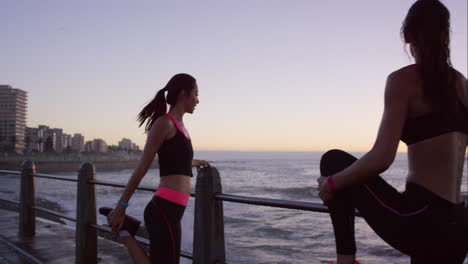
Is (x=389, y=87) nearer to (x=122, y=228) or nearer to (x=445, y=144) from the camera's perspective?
(x=445, y=144)

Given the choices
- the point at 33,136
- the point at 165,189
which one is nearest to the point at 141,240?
the point at 165,189

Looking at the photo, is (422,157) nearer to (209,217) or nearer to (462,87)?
(462,87)

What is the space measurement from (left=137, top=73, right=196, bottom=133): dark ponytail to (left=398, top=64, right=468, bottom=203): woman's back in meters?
1.41

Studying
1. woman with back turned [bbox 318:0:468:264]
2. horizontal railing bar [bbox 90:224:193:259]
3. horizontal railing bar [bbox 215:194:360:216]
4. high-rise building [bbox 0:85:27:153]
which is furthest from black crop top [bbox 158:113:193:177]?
high-rise building [bbox 0:85:27:153]

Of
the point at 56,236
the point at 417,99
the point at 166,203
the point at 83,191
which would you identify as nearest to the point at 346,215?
the point at 417,99

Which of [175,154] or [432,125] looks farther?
[175,154]

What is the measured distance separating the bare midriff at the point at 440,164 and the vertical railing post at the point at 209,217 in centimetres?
144

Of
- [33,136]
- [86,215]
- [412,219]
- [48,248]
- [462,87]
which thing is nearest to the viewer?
[412,219]

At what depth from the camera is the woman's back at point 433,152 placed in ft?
4.20

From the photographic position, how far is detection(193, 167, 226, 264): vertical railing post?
2523mm

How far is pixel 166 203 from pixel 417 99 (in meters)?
1.50

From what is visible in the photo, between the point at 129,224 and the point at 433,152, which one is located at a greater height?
the point at 433,152

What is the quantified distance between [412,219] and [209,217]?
1.47m

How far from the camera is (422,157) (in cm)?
130
